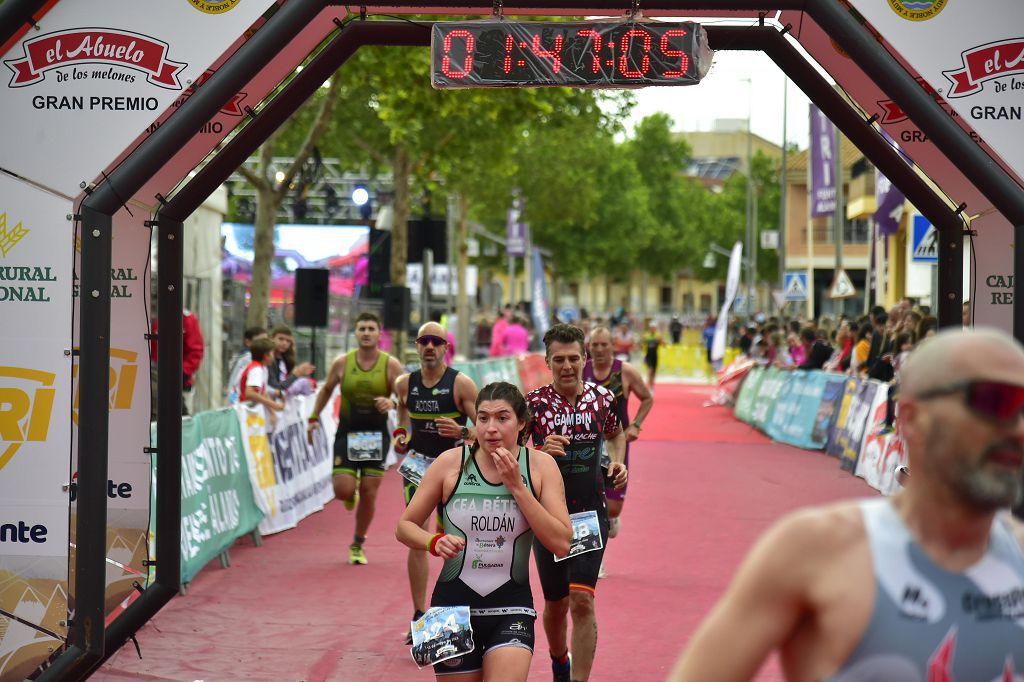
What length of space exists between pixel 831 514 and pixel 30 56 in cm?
561

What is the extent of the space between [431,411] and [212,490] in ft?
8.46

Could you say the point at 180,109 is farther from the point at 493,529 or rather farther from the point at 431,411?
the point at 431,411

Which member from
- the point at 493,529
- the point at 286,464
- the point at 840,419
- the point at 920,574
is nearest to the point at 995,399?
the point at 920,574

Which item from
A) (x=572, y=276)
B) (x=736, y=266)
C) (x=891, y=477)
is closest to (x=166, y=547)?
(x=891, y=477)

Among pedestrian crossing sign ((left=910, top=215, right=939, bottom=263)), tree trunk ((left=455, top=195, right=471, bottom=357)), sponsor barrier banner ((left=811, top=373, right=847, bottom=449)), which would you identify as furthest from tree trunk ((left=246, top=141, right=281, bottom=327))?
tree trunk ((left=455, top=195, right=471, bottom=357))

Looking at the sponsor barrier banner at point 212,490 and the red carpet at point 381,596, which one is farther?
the sponsor barrier banner at point 212,490

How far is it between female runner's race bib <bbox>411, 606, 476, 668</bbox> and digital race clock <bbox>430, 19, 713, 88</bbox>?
295 cm

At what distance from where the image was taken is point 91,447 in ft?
21.7

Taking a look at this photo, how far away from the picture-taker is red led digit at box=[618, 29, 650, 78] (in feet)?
23.3

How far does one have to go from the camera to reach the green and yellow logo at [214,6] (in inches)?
268

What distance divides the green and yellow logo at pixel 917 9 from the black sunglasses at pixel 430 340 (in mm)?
4096

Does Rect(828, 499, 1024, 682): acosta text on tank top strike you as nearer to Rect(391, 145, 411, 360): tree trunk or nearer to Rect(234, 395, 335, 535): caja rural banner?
Rect(234, 395, 335, 535): caja rural banner

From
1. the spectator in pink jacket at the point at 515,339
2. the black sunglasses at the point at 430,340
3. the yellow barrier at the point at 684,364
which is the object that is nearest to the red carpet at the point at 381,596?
the black sunglasses at the point at 430,340

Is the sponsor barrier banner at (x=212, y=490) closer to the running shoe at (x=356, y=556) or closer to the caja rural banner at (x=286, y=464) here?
the caja rural banner at (x=286, y=464)
